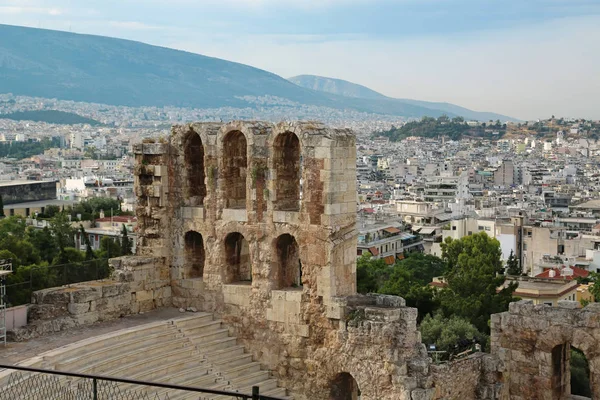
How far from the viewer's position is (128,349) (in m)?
20.6

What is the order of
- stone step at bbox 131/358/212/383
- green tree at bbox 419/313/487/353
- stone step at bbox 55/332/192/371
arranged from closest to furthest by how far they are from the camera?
1. stone step at bbox 55/332/192/371
2. stone step at bbox 131/358/212/383
3. green tree at bbox 419/313/487/353

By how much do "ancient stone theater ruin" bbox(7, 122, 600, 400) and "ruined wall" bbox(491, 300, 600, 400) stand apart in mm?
27

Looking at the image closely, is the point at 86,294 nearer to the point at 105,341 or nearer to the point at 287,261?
the point at 105,341

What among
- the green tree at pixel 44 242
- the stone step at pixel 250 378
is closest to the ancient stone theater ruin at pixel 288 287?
the stone step at pixel 250 378

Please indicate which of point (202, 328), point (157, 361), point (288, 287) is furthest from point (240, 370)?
point (288, 287)

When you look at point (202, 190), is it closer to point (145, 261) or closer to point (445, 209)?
point (145, 261)

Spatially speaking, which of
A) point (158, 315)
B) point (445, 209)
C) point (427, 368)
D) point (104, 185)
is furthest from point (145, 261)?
point (104, 185)

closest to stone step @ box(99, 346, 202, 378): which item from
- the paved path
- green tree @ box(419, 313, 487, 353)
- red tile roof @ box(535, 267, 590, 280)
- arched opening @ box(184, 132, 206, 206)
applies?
the paved path

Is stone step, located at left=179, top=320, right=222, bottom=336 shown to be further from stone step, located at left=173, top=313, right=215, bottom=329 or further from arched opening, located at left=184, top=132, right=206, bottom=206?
arched opening, located at left=184, top=132, right=206, bottom=206

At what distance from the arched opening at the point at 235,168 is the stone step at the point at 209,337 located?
3193 millimetres

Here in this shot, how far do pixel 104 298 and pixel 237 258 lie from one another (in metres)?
3.58

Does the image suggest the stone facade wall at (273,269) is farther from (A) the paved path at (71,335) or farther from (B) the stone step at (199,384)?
(B) the stone step at (199,384)

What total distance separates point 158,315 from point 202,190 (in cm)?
364

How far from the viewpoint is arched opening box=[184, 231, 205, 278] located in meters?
24.5
